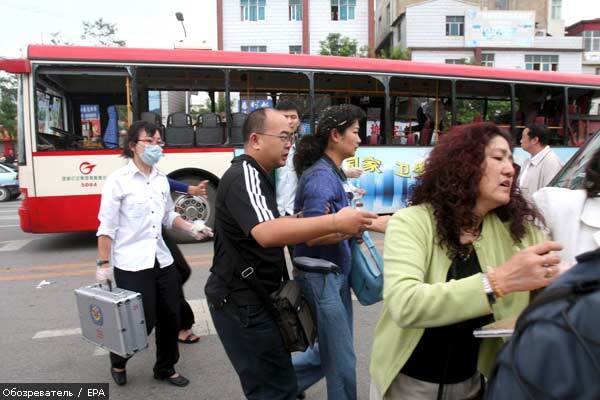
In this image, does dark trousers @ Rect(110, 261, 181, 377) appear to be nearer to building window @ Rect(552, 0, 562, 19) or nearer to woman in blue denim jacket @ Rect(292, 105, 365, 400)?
woman in blue denim jacket @ Rect(292, 105, 365, 400)

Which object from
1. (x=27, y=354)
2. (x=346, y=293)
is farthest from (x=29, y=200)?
(x=346, y=293)

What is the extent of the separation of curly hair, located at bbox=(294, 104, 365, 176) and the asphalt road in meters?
1.56

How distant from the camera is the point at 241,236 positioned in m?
2.15

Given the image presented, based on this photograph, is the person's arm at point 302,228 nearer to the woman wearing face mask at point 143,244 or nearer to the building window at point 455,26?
the woman wearing face mask at point 143,244

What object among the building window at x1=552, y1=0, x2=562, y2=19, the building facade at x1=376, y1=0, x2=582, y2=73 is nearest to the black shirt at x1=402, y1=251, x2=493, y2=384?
the building facade at x1=376, y1=0, x2=582, y2=73

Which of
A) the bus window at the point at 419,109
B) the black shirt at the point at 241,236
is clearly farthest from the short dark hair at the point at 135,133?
the bus window at the point at 419,109

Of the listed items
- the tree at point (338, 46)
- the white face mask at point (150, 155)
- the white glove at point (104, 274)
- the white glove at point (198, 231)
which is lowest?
the white glove at point (104, 274)

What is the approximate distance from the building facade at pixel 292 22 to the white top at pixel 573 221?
3160cm

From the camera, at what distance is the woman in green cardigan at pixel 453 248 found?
1657mm

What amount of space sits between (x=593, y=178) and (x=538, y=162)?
161 inches

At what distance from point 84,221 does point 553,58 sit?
38.2 m

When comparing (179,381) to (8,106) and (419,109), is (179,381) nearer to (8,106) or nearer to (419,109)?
(419,109)

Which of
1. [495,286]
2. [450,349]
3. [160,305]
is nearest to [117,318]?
[160,305]

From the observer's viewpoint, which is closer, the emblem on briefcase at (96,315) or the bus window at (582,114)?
the emblem on briefcase at (96,315)
